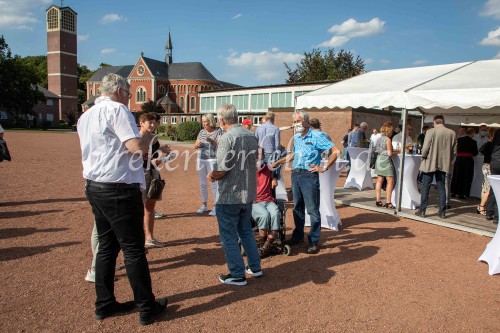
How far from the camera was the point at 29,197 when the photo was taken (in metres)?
8.00

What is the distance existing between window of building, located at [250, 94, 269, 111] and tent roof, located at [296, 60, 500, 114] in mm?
34759

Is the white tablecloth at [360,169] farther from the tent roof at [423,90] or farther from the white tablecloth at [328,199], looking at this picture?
the white tablecloth at [328,199]

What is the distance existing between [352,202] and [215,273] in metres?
4.89

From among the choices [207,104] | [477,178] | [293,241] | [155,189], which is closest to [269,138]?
[293,241]

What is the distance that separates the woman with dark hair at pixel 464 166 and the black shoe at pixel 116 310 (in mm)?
8975

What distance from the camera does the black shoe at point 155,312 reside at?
10.2 ft

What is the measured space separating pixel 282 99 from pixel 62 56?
54848 millimetres

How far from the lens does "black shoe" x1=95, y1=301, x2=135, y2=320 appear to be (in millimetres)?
3180

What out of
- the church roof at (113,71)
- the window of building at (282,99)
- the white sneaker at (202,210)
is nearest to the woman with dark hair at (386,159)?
the white sneaker at (202,210)

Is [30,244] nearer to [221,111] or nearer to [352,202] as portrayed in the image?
[221,111]

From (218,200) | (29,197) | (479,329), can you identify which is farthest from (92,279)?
(29,197)

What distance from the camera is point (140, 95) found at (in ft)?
250

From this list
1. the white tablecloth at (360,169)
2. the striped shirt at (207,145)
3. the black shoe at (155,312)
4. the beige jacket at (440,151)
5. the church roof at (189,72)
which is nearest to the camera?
the black shoe at (155,312)

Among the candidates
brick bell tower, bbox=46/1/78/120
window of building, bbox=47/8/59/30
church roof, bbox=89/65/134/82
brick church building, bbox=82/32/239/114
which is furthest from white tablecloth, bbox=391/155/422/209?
church roof, bbox=89/65/134/82
